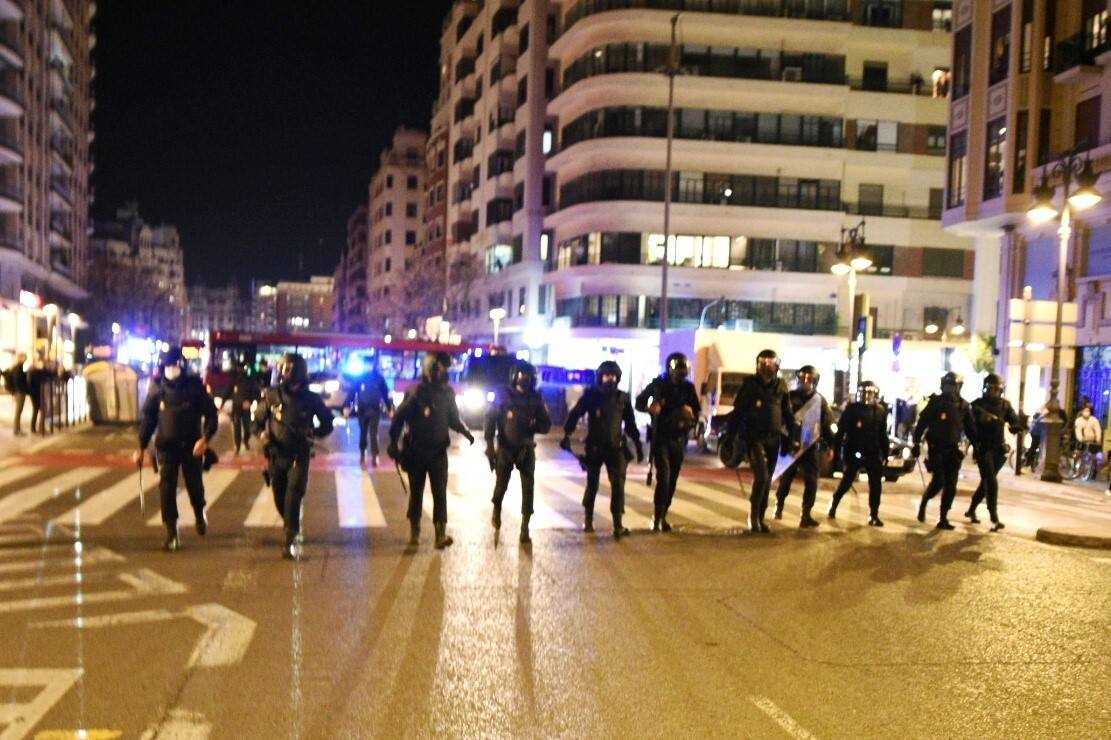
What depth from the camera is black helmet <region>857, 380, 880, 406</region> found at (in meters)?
12.8

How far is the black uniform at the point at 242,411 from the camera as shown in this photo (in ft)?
62.1

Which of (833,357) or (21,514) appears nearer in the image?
(21,514)

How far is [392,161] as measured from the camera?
113 meters

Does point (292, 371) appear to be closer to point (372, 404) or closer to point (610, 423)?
point (610, 423)

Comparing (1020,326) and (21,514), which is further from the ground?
(1020,326)

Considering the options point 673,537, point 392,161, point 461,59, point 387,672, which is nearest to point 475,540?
point 673,537

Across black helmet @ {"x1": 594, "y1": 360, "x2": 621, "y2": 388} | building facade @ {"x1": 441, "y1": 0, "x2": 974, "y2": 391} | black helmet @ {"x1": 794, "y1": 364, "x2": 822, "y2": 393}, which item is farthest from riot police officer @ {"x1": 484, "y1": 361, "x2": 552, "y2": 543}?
building facade @ {"x1": 441, "y1": 0, "x2": 974, "y2": 391}

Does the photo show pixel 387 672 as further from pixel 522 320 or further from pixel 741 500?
pixel 522 320

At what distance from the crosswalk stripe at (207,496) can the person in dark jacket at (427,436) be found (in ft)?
7.69

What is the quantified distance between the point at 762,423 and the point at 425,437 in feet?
12.3

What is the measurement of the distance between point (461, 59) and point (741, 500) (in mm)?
Result: 63233

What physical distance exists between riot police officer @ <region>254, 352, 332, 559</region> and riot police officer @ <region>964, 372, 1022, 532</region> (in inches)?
310

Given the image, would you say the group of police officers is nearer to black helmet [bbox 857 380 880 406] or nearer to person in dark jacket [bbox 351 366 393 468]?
black helmet [bbox 857 380 880 406]

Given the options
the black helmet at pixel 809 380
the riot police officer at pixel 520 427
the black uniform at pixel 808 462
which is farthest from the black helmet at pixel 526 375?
the black helmet at pixel 809 380
